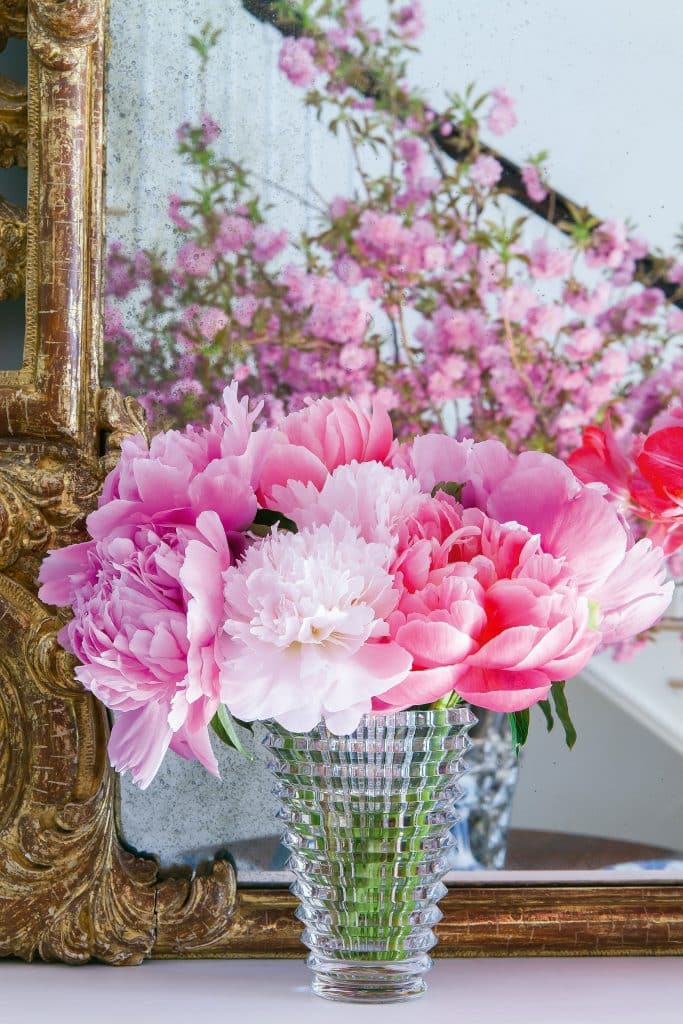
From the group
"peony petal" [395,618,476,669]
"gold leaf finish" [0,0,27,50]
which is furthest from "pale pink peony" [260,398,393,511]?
"gold leaf finish" [0,0,27,50]

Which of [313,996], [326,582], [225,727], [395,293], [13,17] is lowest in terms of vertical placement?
[313,996]

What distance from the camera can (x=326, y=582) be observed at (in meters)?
0.53

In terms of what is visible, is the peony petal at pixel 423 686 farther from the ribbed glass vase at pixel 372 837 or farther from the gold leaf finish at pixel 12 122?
the gold leaf finish at pixel 12 122

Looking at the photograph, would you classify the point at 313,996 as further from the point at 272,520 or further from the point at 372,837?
the point at 272,520

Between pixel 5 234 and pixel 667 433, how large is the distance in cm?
44

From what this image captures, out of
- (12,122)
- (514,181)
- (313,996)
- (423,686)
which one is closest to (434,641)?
(423,686)

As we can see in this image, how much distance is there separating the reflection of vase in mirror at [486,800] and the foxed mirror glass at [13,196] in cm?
39

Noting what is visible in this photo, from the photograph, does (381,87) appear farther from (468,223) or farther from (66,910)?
(66,910)

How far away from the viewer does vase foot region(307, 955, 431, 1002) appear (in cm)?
62

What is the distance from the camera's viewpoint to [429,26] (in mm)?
778

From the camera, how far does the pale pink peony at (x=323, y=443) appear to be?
61 centimetres

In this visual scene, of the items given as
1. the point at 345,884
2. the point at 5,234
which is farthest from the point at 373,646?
the point at 5,234

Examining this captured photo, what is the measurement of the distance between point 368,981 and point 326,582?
0.78 ft

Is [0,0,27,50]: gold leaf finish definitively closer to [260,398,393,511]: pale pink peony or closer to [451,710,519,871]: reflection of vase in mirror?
[260,398,393,511]: pale pink peony
